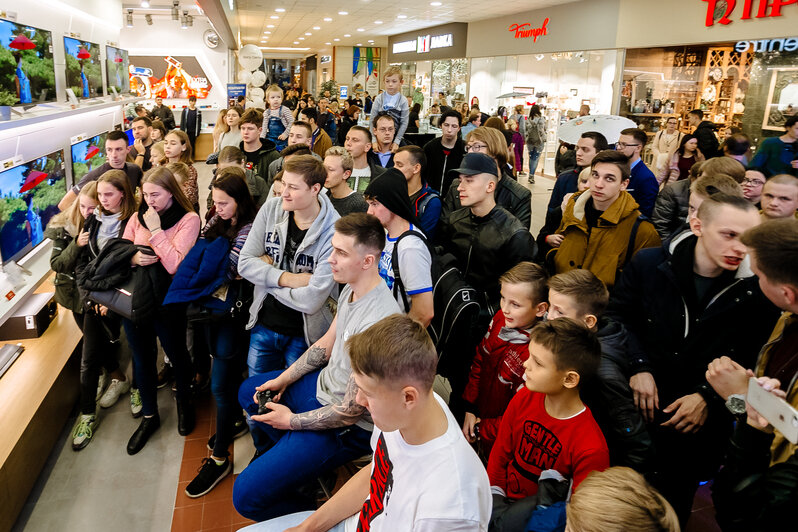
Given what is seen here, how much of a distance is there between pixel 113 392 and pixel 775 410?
12.8ft

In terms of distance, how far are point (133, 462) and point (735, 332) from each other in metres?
3.23

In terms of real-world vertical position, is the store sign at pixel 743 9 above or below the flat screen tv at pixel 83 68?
above

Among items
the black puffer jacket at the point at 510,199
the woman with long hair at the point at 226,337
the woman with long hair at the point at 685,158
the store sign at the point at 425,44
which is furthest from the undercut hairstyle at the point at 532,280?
the store sign at the point at 425,44

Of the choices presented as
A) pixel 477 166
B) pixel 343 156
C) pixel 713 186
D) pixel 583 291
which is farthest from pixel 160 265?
pixel 713 186

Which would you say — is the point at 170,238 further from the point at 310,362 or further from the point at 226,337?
the point at 310,362

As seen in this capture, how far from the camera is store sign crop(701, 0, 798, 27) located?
7.98 meters

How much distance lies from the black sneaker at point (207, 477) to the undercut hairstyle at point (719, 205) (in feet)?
8.98

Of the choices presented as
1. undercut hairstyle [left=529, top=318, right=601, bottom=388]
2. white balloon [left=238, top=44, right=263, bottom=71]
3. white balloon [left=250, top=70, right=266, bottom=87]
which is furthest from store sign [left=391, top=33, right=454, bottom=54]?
undercut hairstyle [left=529, top=318, right=601, bottom=388]

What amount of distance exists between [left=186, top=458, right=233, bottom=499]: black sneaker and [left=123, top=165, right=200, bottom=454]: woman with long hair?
527mm

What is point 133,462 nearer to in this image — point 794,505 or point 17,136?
point 17,136

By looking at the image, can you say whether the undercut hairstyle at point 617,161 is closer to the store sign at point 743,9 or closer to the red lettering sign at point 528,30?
the store sign at point 743,9

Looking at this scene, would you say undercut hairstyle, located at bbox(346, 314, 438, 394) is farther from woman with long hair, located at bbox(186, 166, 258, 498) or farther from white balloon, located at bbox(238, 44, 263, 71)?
white balloon, located at bbox(238, 44, 263, 71)

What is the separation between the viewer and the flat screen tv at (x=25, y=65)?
382cm

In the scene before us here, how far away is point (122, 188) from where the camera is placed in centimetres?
341
